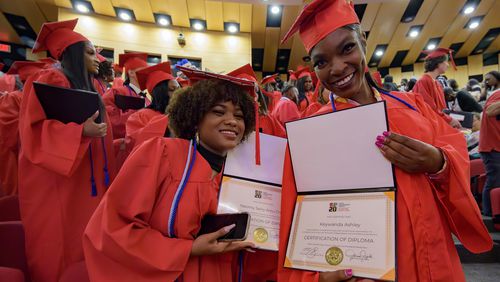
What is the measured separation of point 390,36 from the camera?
461 inches

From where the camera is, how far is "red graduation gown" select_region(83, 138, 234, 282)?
110 centimetres

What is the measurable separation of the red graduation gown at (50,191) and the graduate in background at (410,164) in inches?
63.6

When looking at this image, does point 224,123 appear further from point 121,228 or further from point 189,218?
point 121,228

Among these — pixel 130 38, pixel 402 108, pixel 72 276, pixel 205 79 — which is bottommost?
pixel 72 276

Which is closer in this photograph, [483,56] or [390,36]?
[390,36]

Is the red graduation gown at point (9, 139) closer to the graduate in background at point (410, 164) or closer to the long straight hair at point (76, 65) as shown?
the long straight hair at point (76, 65)

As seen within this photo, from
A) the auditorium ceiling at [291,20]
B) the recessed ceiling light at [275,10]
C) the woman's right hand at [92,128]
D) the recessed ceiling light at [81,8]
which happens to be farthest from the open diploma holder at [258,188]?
the recessed ceiling light at [81,8]

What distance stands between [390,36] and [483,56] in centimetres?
565

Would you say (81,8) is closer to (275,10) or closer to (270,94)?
(275,10)

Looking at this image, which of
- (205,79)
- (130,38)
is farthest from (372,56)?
(205,79)

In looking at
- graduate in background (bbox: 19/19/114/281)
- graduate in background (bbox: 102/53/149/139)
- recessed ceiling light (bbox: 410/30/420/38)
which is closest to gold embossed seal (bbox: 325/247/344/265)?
graduate in background (bbox: 19/19/114/281)

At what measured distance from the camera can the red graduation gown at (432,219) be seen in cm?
93
